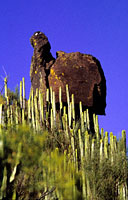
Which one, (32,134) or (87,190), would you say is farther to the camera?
(87,190)

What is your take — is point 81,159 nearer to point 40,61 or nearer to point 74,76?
point 74,76

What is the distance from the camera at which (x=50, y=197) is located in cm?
660

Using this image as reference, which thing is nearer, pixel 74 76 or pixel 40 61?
pixel 74 76

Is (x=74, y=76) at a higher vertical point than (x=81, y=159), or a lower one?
higher

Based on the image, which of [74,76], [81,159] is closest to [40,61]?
[74,76]

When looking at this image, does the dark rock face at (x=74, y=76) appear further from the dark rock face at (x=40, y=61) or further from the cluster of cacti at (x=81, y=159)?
the cluster of cacti at (x=81, y=159)

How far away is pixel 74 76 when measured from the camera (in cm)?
1185

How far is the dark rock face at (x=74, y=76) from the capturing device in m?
11.7

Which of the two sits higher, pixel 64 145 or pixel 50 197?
pixel 64 145

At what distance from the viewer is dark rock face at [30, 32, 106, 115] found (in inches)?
462

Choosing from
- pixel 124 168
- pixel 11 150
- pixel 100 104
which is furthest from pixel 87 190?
pixel 100 104

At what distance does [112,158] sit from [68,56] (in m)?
4.94

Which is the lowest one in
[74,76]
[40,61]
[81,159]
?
[81,159]

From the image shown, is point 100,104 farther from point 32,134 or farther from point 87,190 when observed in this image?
point 32,134
